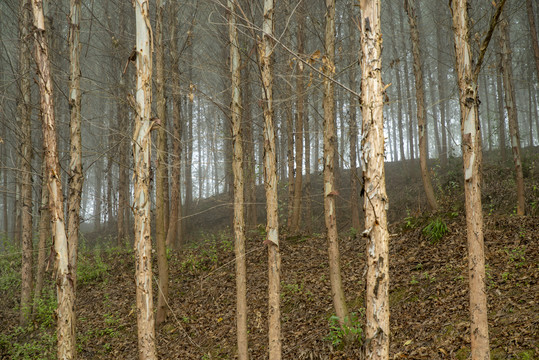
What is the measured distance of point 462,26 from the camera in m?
4.69

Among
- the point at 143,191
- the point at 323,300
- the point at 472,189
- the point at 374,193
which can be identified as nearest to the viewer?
the point at 374,193

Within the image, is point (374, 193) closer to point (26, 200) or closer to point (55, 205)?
point (55, 205)

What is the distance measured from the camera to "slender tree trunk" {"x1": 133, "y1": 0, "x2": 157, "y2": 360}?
5.14 m

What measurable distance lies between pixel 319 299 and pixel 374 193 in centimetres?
582

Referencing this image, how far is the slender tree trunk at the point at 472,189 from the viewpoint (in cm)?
441

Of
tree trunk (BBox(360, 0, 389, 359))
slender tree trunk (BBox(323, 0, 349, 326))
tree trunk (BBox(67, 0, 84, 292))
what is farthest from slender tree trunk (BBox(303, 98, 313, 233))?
tree trunk (BBox(360, 0, 389, 359))

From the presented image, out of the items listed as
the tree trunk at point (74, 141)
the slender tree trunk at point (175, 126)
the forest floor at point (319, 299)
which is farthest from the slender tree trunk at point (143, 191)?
the slender tree trunk at point (175, 126)

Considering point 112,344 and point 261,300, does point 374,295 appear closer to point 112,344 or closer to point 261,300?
point 261,300

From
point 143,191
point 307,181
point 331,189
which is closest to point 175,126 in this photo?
point 307,181

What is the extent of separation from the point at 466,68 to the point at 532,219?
6429 millimetres

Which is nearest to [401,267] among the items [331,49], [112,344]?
[331,49]

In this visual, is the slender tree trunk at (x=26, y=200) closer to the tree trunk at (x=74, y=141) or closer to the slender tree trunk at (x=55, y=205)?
the tree trunk at (x=74, y=141)

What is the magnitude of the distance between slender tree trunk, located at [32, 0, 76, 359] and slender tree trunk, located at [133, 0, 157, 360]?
137cm

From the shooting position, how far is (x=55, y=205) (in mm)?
5730
